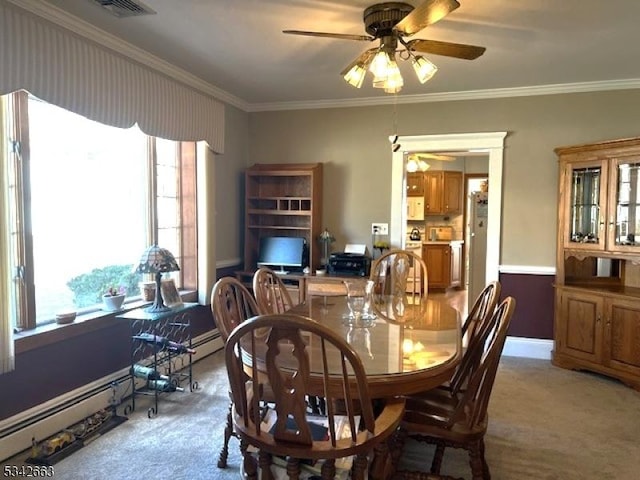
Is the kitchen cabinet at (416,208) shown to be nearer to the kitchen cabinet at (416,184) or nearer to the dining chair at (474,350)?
the kitchen cabinet at (416,184)

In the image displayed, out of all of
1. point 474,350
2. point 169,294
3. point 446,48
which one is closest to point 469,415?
point 474,350

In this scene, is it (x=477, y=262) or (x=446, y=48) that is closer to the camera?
(x=446, y=48)

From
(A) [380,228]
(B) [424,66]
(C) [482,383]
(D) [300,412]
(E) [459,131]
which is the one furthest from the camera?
(A) [380,228]

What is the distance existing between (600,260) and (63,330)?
4492 mm

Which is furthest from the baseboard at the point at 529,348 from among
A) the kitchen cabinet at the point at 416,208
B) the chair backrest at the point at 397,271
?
the kitchen cabinet at the point at 416,208

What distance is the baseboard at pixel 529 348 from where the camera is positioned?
4.30 metres

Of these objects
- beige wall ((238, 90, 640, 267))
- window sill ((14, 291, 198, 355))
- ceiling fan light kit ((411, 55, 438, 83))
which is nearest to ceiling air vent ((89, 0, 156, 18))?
ceiling fan light kit ((411, 55, 438, 83))

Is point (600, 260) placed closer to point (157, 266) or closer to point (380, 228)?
point (380, 228)

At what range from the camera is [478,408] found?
6.21 ft

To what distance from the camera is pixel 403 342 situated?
2.15m

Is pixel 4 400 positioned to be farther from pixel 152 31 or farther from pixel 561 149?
pixel 561 149

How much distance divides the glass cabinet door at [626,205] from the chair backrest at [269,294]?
277cm

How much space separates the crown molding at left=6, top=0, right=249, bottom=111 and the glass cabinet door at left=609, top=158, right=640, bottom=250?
361 cm

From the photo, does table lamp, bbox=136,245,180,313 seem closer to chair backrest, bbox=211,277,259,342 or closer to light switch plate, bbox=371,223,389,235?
chair backrest, bbox=211,277,259,342
